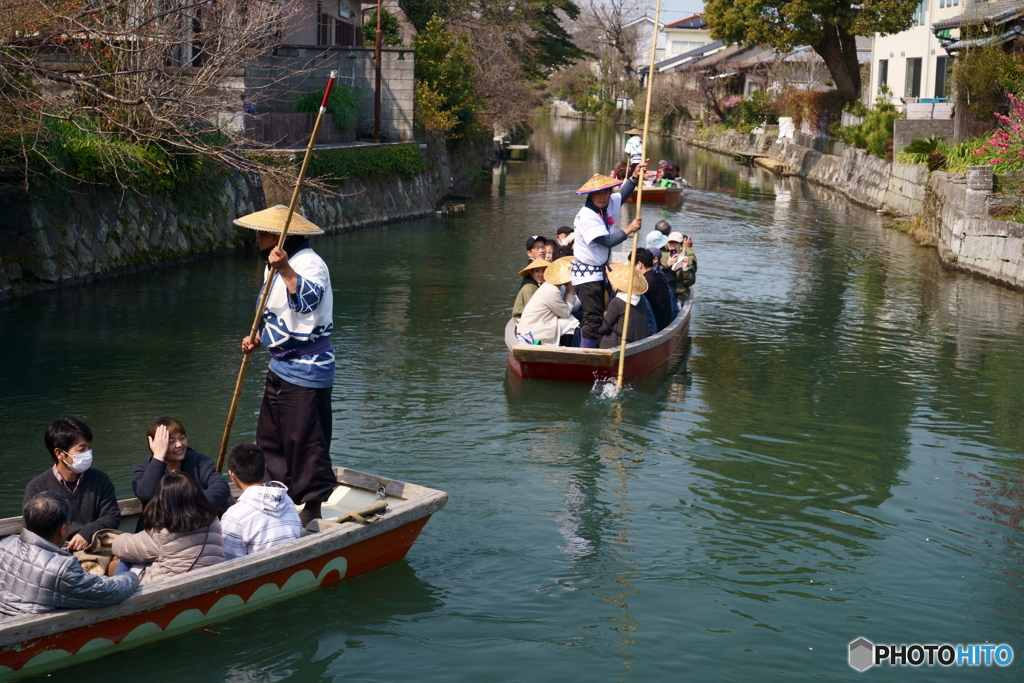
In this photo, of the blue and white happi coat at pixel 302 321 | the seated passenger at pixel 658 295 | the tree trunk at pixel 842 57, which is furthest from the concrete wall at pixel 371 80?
the blue and white happi coat at pixel 302 321

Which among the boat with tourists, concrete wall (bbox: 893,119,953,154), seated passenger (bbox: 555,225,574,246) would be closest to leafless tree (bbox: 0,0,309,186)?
seated passenger (bbox: 555,225,574,246)

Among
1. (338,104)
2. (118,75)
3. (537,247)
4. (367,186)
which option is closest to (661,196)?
(367,186)

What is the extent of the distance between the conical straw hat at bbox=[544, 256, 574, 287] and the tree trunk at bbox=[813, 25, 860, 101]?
29.2 metres

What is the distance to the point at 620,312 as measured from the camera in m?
11.5

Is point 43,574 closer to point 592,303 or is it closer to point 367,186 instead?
point 592,303

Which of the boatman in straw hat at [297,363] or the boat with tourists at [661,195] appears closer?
the boatman in straw hat at [297,363]

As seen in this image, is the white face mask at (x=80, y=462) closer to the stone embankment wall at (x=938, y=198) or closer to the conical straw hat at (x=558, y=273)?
the conical straw hat at (x=558, y=273)

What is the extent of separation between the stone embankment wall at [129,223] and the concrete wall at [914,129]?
1409 centimetres

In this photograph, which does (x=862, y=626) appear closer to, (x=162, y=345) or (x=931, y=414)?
(x=931, y=414)

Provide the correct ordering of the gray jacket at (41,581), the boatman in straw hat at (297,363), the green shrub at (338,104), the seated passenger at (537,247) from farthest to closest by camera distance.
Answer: the green shrub at (338,104)
the seated passenger at (537,247)
the boatman in straw hat at (297,363)
the gray jacket at (41,581)

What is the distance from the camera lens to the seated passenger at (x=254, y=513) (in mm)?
6281

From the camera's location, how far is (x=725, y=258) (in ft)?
68.7

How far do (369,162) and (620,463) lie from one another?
53.7ft

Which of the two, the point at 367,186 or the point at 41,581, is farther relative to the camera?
the point at 367,186
